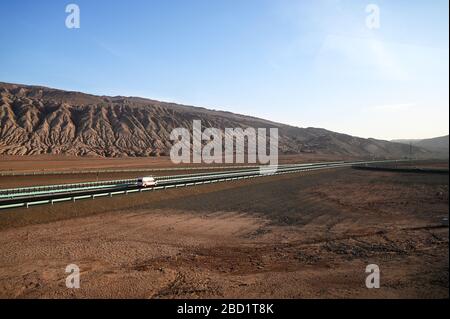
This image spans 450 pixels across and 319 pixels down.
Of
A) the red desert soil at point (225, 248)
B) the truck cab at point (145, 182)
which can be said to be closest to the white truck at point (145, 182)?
the truck cab at point (145, 182)

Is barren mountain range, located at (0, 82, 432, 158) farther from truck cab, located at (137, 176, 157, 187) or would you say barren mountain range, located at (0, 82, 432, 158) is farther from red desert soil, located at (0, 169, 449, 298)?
red desert soil, located at (0, 169, 449, 298)

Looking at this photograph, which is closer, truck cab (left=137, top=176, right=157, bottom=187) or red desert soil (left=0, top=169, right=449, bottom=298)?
red desert soil (left=0, top=169, right=449, bottom=298)

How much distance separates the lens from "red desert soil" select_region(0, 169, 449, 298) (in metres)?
12.2

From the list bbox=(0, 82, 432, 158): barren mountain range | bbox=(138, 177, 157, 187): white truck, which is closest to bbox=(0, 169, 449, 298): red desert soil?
bbox=(138, 177, 157, 187): white truck

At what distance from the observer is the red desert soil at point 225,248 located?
1216 cm

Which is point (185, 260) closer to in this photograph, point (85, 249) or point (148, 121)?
point (85, 249)

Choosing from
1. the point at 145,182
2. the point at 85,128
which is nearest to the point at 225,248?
the point at 145,182

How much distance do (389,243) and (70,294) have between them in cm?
1399

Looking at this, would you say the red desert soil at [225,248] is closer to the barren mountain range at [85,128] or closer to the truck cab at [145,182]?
the truck cab at [145,182]

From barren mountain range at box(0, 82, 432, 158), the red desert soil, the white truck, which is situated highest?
barren mountain range at box(0, 82, 432, 158)

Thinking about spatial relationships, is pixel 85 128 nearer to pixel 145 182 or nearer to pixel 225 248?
pixel 145 182

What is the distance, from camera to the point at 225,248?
1745cm

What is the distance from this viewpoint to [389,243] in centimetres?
1753
